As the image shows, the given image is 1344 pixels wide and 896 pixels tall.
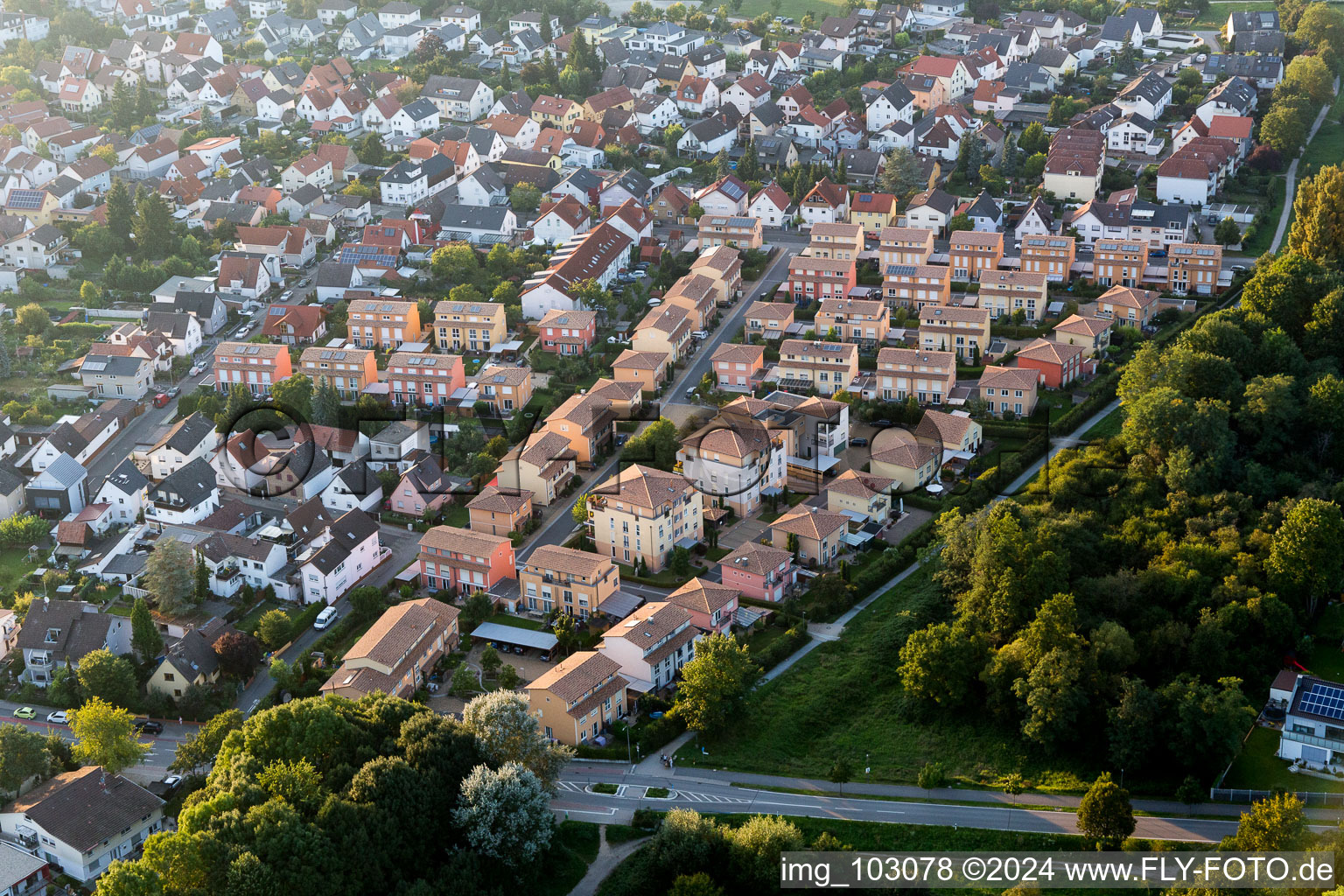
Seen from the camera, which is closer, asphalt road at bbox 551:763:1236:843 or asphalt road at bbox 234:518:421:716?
asphalt road at bbox 551:763:1236:843

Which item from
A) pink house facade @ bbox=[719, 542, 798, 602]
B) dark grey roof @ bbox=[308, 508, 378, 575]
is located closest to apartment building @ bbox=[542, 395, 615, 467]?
dark grey roof @ bbox=[308, 508, 378, 575]

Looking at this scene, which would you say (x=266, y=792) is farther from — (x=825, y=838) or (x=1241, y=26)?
(x=1241, y=26)

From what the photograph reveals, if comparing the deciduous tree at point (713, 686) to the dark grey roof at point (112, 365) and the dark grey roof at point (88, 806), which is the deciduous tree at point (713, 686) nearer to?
the dark grey roof at point (88, 806)

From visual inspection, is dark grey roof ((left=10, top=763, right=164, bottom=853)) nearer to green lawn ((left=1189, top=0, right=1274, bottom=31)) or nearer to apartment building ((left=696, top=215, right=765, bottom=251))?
apartment building ((left=696, top=215, right=765, bottom=251))

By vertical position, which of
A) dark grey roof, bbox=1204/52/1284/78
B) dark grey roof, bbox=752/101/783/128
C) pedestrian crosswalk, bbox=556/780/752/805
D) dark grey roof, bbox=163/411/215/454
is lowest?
pedestrian crosswalk, bbox=556/780/752/805

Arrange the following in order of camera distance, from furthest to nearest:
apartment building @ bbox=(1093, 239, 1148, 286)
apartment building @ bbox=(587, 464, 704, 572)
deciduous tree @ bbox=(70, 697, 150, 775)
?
apartment building @ bbox=(1093, 239, 1148, 286)
apartment building @ bbox=(587, 464, 704, 572)
deciduous tree @ bbox=(70, 697, 150, 775)

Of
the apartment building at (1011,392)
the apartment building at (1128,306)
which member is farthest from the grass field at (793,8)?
the apartment building at (1011,392)

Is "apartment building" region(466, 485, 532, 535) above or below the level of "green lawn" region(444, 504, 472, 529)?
above
